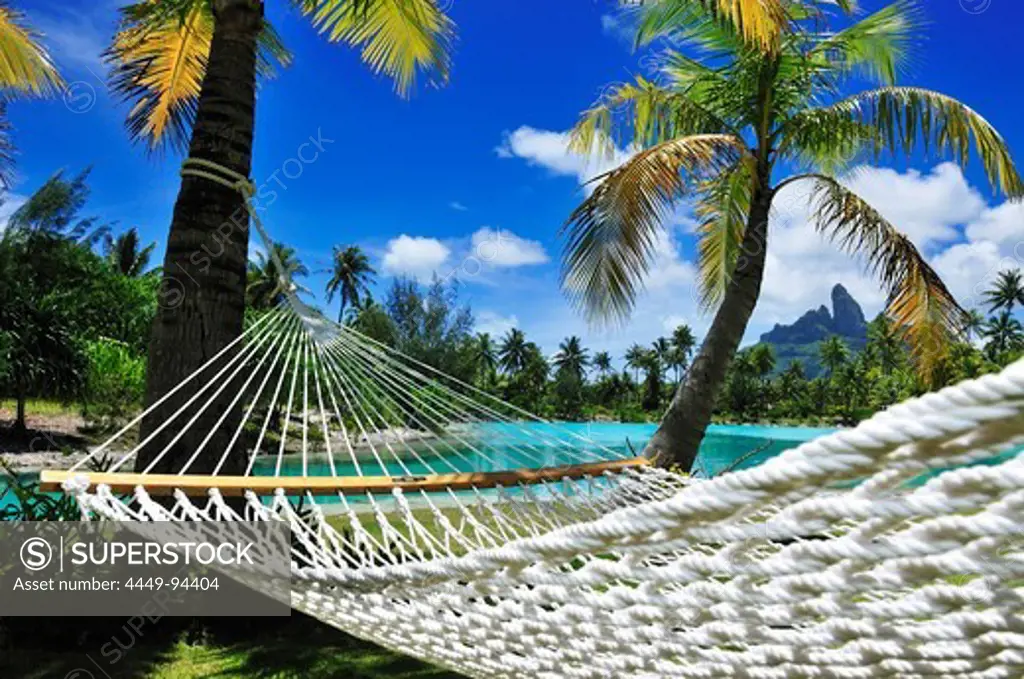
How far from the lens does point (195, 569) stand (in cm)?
234

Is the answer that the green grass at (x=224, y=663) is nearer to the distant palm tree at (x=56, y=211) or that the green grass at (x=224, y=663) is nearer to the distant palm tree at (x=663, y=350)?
the distant palm tree at (x=56, y=211)

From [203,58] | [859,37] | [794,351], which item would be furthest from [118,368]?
[794,351]

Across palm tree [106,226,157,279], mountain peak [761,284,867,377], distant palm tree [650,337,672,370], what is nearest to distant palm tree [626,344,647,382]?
distant palm tree [650,337,672,370]

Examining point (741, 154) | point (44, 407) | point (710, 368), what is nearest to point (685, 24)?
point (741, 154)

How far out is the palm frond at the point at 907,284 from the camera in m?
3.83

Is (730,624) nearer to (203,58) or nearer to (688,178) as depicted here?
(688,178)

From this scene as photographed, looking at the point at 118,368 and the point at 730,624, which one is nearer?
the point at 730,624

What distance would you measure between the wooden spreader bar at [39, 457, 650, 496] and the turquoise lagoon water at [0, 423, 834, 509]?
9 cm

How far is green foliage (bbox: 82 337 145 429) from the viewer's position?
10.6 metres

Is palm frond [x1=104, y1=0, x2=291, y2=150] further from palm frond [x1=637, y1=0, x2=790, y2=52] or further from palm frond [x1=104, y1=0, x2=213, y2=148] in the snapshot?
palm frond [x1=637, y1=0, x2=790, y2=52]

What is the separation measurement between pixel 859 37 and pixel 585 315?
8.90 feet

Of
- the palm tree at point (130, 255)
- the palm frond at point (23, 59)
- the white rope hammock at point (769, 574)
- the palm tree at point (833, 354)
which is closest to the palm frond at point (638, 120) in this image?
the white rope hammock at point (769, 574)

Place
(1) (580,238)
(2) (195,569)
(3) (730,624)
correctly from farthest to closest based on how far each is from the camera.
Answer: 1. (1) (580,238)
2. (2) (195,569)
3. (3) (730,624)

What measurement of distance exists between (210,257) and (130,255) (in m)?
19.7
